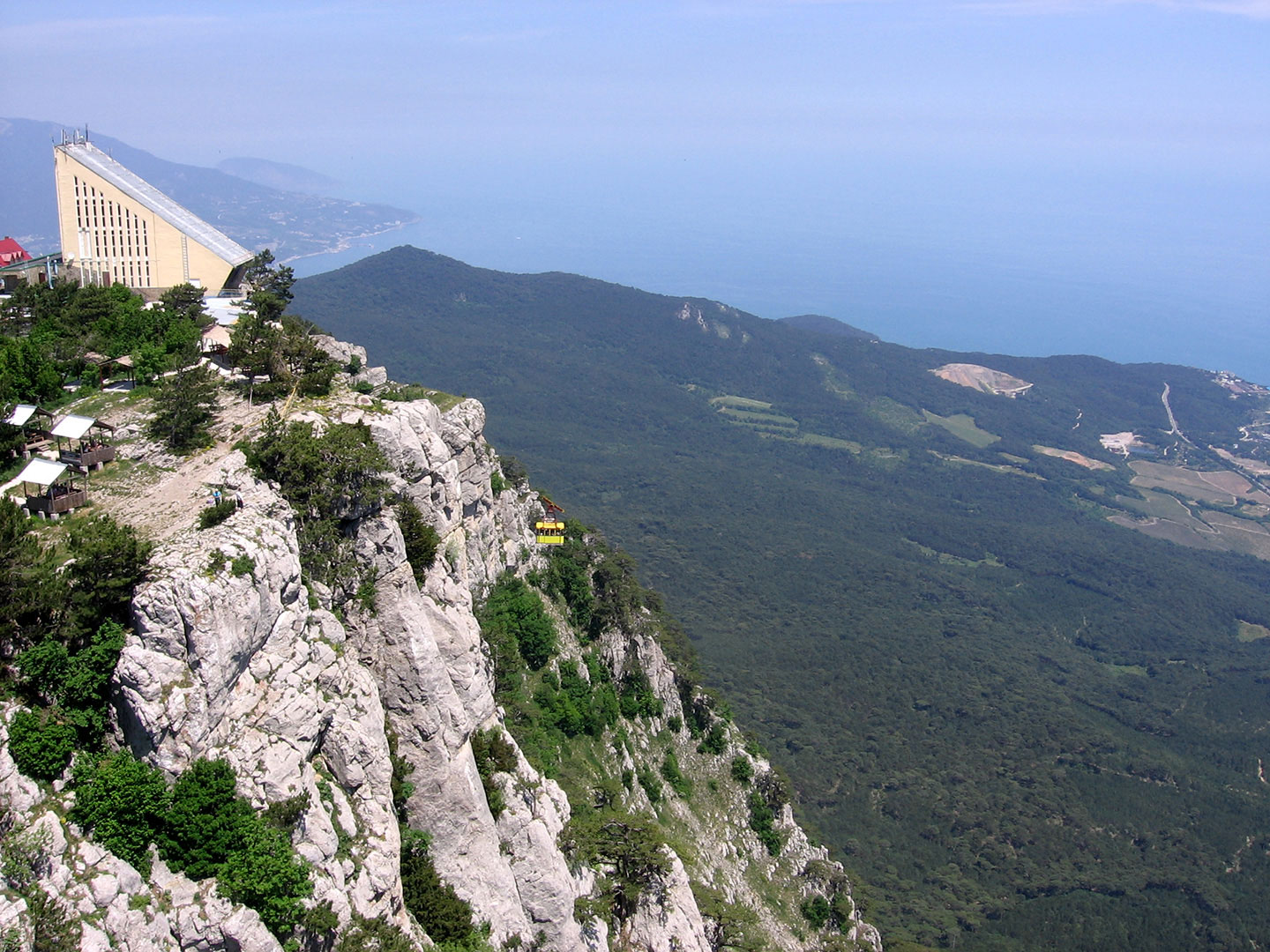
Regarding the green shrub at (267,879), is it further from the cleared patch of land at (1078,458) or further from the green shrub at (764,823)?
the cleared patch of land at (1078,458)

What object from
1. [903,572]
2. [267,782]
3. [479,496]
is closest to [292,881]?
[267,782]

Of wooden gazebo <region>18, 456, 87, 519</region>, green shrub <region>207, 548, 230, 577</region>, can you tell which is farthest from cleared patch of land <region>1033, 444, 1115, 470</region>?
green shrub <region>207, 548, 230, 577</region>

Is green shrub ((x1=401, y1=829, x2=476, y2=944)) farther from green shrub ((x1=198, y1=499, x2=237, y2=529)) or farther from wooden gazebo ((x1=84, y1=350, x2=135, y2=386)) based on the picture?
wooden gazebo ((x1=84, y1=350, x2=135, y2=386))

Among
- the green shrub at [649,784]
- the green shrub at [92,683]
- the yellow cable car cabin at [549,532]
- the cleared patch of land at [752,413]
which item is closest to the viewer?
the green shrub at [92,683]

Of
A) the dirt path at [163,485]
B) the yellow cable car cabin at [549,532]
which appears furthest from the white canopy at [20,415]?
Answer: the yellow cable car cabin at [549,532]

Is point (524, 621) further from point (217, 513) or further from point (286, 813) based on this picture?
point (286, 813)

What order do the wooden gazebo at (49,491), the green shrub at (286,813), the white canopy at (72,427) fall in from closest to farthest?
the green shrub at (286,813) < the wooden gazebo at (49,491) < the white canopy at (72,427)
